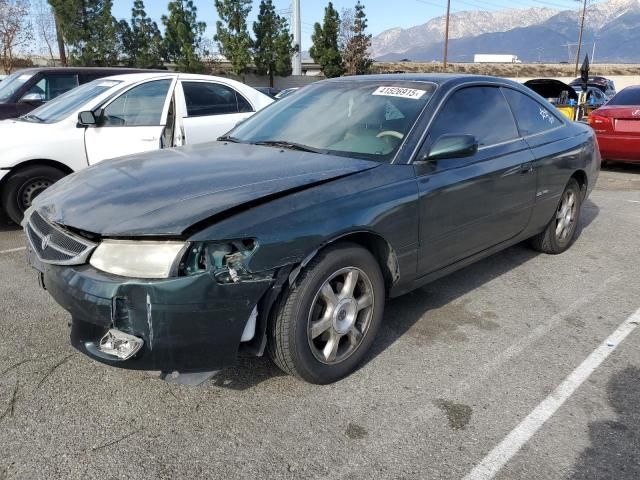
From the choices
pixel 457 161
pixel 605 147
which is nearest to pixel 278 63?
pixel 605 147

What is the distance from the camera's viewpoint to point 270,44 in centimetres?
3928

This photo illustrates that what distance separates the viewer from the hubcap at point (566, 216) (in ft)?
16.1

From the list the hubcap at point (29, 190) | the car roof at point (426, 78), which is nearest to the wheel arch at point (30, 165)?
the hubcap at point (29, 190)

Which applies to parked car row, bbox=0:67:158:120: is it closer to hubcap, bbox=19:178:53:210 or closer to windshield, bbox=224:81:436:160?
hubcap, bbox=19:178:53:210

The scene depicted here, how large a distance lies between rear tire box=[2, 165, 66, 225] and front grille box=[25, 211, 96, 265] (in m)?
3.09

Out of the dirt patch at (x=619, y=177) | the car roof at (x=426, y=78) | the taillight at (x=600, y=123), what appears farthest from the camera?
the taillight at (x=600, y=123)

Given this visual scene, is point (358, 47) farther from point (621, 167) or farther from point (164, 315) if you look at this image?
point (164, 315)

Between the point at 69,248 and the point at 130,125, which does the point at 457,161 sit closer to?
the point at 69,248

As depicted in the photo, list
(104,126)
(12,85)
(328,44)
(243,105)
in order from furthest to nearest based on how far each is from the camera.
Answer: (328,44)
(12,85)
(243,105)
(104,126)

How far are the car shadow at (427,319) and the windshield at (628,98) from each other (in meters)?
6.40

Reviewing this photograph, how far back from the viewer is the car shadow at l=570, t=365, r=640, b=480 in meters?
2.24

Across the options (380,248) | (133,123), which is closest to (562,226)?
(380,248)

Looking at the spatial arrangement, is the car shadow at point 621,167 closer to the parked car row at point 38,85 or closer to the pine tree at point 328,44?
the parked car row at point 38,85

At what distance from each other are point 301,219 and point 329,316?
1.83ft
